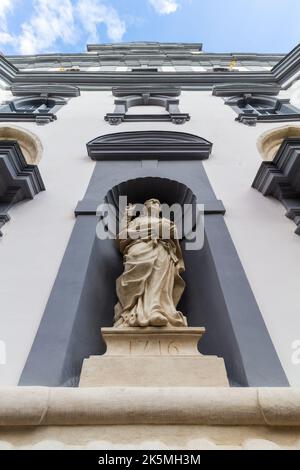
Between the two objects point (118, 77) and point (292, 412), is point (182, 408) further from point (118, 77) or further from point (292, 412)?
point (118, 77)

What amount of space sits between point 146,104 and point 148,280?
8491 millimetres

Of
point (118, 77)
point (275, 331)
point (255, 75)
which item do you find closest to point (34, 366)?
point (275, 331)

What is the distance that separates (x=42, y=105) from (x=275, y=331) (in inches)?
413

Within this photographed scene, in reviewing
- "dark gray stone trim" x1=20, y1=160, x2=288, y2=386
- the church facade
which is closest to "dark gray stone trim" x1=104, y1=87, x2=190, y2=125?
the church facade

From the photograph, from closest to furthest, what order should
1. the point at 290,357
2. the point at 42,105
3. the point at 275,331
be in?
1. the point at 290,357
2. the point at 275,331
3. the point at 42,105

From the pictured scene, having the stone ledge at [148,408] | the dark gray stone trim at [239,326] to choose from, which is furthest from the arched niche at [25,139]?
the stone ledge at [148,408]

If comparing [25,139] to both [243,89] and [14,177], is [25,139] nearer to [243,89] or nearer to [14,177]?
[14,177]

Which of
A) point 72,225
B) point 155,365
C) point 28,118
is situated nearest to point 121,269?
point 72,225

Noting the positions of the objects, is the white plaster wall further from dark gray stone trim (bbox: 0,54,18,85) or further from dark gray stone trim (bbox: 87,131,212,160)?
dark gray stone trim (bbox: 0,54,18,85)

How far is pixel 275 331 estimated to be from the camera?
3.65 metres

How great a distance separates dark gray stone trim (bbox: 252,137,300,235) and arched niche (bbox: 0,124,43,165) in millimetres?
4706

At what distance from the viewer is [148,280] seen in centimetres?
407

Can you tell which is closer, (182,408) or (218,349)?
(182,408)
